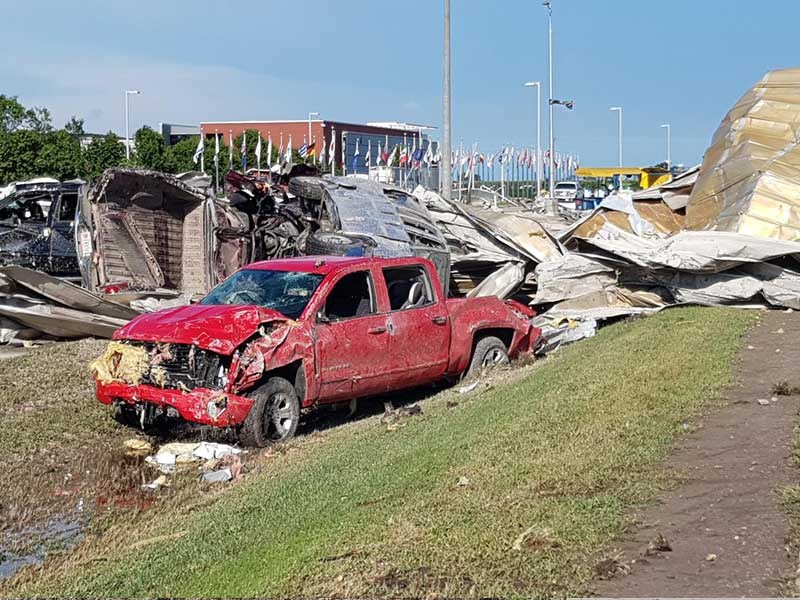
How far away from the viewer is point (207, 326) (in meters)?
9.11

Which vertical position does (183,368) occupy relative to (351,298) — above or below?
below

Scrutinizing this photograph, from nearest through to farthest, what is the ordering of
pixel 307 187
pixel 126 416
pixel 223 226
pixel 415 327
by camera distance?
pixel 126 416
pixel 415 327
pixel 307 187
pixel 223 226

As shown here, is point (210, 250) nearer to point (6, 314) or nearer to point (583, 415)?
point (6, 314)

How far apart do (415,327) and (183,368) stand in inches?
106

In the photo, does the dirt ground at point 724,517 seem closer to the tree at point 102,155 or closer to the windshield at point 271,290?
the windshield at point 271,290

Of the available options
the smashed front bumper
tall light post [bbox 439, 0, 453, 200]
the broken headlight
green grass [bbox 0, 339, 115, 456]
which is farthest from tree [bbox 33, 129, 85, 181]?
the broken headlight

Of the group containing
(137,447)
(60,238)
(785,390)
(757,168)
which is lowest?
(137,447)

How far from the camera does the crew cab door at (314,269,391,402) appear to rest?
9.69 m

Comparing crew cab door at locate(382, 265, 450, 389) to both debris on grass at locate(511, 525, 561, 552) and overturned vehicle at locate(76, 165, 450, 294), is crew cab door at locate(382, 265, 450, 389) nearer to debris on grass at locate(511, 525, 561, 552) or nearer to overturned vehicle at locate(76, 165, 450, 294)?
overturned vehicle at locate(76, 165, 450, 294)

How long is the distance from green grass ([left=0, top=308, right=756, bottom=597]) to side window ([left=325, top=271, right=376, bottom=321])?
1.23m

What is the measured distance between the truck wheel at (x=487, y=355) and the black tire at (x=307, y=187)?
4483mm

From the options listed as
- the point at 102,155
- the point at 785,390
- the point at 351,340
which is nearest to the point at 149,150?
the point at 102,155

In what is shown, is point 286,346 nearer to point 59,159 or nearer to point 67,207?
point 67,207

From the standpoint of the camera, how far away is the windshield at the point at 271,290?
9.93 m
